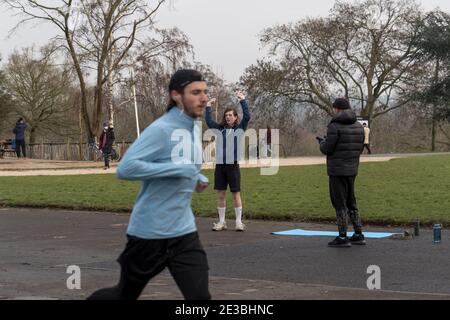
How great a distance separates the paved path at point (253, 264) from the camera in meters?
7.34

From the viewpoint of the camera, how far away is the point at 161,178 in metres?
4.71

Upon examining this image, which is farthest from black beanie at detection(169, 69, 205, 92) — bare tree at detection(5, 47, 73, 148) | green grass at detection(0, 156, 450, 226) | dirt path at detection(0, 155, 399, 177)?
bare tree at detection(5, 47, 73, 148)

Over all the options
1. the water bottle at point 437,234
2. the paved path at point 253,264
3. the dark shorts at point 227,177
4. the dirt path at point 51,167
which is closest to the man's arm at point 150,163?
the paved path at point 253,264

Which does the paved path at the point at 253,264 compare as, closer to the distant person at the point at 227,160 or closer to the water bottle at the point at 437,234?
the water bottle at the point at 437,234

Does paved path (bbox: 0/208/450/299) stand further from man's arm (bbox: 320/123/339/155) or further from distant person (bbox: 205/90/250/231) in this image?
man's arm (bbox: 320/123/339/155)

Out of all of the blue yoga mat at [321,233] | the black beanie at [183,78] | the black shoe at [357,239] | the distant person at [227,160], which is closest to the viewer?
the black beanie at [183,78]

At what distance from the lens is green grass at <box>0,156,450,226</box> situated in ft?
46.1

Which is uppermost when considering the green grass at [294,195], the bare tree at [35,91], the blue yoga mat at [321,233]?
the bare tree at [35,91]

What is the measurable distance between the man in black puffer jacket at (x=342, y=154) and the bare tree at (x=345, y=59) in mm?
46508

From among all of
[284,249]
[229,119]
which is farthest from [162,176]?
[229,119]

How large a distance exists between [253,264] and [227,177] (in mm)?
3397

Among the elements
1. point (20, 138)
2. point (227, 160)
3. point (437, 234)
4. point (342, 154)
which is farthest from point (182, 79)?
point (20, 138)

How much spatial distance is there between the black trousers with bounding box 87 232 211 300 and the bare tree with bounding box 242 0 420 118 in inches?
2074
